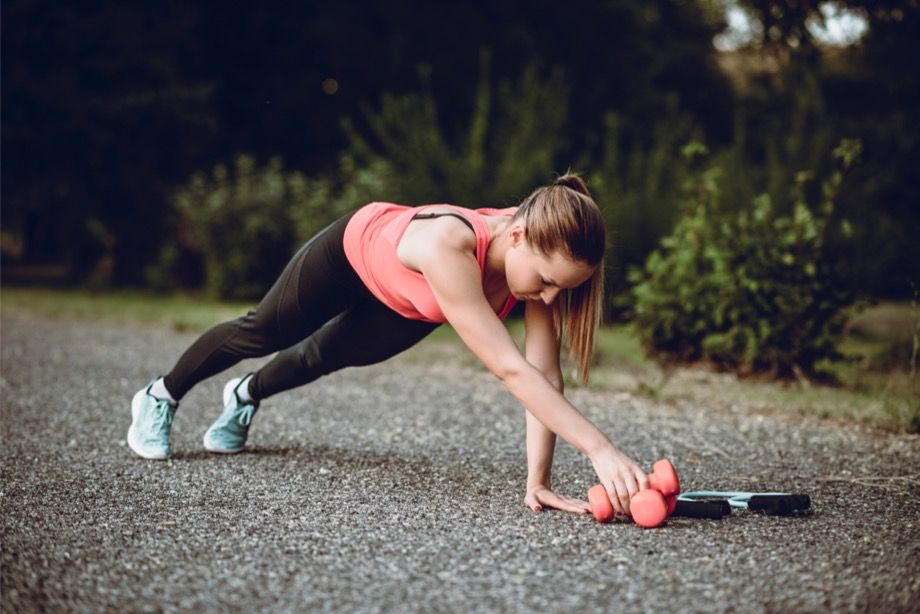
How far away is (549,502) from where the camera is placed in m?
2.90

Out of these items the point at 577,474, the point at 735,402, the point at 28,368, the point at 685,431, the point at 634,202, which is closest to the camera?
the point at 577,474

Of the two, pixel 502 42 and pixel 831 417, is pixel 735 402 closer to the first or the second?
pixel 831 417

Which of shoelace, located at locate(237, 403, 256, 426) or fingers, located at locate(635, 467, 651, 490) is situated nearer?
fingers, located at locate(635, 467, 651, 490)

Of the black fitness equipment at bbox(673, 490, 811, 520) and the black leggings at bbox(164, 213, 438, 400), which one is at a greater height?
the black leggings at bbox(164, 213, 438, 400)

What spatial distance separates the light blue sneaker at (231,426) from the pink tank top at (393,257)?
0.95 meters

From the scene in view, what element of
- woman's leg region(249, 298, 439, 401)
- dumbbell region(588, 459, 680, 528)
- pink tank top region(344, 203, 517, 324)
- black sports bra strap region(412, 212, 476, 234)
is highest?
black sports bra strap region(412, 212, 476, 234)

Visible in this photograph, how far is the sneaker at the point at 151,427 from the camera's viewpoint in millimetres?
3529

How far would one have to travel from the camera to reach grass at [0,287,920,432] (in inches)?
194

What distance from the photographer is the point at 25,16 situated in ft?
40.1

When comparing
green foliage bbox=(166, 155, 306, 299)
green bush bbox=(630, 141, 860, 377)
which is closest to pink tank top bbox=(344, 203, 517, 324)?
green bush bbox=(630, 141, 860, 377)

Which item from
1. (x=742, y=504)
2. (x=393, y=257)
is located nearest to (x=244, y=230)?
(x=393, y=257)

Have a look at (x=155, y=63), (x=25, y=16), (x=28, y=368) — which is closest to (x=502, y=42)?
(x=155, y=63)

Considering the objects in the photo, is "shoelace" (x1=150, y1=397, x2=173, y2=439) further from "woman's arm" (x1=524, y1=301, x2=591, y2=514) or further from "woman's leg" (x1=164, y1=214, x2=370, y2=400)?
"woman's arm" (x1=524, y1=301, x2=591, y2=514)

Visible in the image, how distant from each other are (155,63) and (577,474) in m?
11.1
